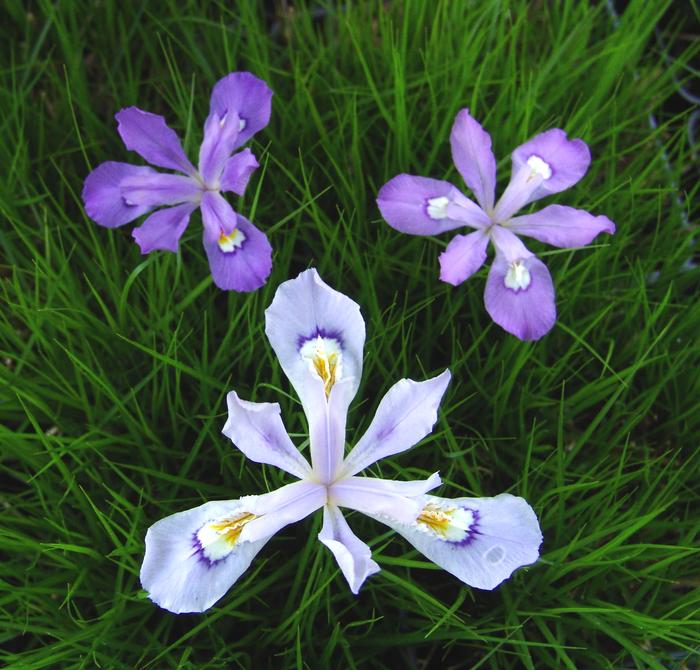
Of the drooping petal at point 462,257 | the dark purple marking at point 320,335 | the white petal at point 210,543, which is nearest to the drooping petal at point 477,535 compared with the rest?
the white petal at point 210,543

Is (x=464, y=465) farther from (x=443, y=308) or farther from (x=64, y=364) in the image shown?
(x=64, y=364)

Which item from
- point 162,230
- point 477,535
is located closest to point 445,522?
point 477,535

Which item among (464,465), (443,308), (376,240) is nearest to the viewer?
(464,465)

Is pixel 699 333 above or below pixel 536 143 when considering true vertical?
below

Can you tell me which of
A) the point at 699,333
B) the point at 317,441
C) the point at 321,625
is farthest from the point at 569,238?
the point at 321,625

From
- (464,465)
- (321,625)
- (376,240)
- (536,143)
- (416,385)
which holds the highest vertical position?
(536,143)

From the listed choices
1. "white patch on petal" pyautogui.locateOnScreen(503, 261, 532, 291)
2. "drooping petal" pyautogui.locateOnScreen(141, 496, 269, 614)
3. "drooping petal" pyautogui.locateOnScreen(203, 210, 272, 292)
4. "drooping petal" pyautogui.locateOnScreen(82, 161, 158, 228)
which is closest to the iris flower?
"drooping petal" pyautogui.locateOnScreen(141, 496, 269, 614)
